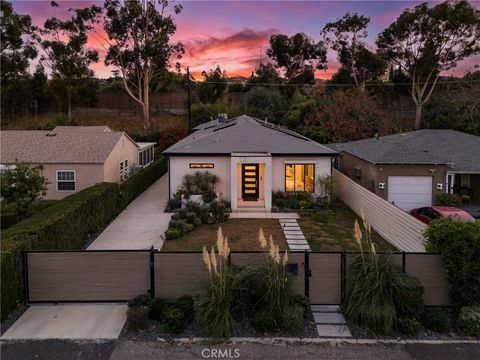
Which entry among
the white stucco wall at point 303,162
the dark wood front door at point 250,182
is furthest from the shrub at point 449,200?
the dark wood front door at point 250,182

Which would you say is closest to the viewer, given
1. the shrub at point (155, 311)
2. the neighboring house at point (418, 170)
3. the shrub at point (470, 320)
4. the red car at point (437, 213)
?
the shrub at point (470, 320)

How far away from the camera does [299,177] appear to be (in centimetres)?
2153

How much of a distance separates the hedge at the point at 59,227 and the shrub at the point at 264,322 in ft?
16.9

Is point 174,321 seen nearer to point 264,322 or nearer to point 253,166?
point 264,322

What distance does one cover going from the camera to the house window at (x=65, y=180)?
22078 millimetres

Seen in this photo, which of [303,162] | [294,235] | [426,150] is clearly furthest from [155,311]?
[426,150]

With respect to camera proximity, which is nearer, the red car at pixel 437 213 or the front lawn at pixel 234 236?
the front lawn at pixel 234 236

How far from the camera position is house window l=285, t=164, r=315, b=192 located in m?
21.4

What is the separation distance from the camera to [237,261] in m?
9.32

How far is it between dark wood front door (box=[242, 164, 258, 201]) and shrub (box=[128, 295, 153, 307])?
1332 centimetres

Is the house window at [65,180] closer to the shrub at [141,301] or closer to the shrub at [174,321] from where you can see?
the shrub at [141,301]

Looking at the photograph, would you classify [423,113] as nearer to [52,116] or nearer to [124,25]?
[124,25]

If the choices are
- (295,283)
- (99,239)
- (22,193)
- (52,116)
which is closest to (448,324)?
(295,283)

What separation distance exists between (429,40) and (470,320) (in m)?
42.4
